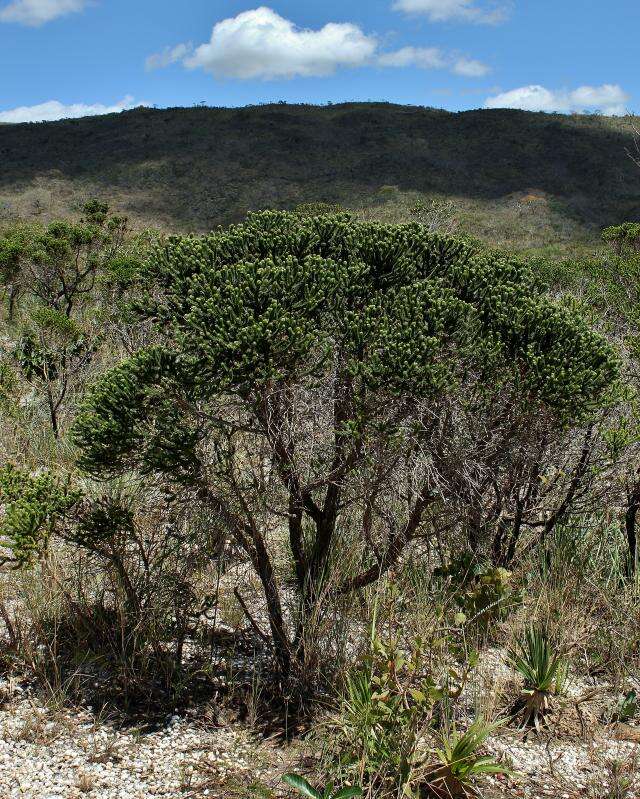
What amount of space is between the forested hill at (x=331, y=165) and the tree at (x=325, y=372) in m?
25.1

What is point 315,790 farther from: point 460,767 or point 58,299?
point 58,299

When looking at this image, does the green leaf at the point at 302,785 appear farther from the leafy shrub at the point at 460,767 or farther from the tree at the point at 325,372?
the tree at the point at 325,372

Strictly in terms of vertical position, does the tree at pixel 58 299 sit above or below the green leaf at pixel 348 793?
above

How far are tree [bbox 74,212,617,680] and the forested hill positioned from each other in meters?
25.1

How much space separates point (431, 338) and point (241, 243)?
124 centimetres

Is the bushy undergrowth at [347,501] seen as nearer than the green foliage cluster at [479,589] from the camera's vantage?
Yes

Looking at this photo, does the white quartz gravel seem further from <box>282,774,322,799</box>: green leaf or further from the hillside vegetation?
<box>282,774,322,799</box>: green leaf

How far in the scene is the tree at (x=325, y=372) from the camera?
3.26 m

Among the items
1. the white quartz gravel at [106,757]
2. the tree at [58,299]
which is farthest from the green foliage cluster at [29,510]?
the tree at [58,299]

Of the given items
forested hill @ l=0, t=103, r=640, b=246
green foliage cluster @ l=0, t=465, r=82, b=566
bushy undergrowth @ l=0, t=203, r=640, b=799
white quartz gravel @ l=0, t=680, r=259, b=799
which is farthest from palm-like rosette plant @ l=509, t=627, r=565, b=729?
forested hill @ l=0, t=103, r=640, b=246

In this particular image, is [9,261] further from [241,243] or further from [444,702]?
[444,702]

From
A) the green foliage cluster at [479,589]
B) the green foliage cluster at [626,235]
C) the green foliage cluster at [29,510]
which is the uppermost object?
the green foliage cluster at [626,235]

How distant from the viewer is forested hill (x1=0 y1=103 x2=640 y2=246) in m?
29.9

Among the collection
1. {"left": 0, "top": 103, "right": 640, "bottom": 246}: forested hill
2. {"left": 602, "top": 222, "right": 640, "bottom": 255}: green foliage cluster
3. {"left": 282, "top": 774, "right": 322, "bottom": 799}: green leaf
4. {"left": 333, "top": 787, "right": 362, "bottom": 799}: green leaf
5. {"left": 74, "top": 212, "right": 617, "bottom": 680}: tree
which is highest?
{"left": 0, "top": 103, "right": 640, "bottom": 246}: forested hill
